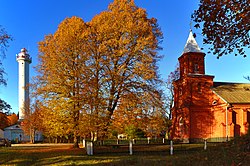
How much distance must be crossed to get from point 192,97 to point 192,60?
5.41 meters

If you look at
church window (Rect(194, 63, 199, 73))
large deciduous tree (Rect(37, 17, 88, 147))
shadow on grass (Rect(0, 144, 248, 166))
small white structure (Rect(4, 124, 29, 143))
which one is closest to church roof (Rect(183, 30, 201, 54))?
church window (Rect(194, 63, 199, 73))

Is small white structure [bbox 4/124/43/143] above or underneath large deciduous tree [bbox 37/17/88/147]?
underneath

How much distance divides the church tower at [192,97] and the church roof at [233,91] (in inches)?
72.5

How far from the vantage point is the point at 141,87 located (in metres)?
24.6

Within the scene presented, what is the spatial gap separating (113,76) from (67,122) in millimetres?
5267

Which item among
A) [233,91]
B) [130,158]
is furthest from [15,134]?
[130,158]

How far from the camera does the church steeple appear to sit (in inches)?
1710

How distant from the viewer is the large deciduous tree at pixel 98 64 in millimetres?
23375

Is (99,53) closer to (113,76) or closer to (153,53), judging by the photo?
(113,76)

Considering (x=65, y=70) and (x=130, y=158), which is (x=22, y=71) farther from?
(x=130, y=158)

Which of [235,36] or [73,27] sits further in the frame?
[73,27]

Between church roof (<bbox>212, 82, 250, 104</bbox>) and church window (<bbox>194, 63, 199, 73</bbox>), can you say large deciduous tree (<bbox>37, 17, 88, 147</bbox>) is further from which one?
church roof (<bbox>212, 82, 250, 104</bbox>)

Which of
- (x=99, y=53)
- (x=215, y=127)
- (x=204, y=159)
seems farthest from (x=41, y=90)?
(x=215, y=127)

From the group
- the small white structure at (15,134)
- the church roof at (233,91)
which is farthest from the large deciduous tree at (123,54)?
the small white structure at (15,134)
